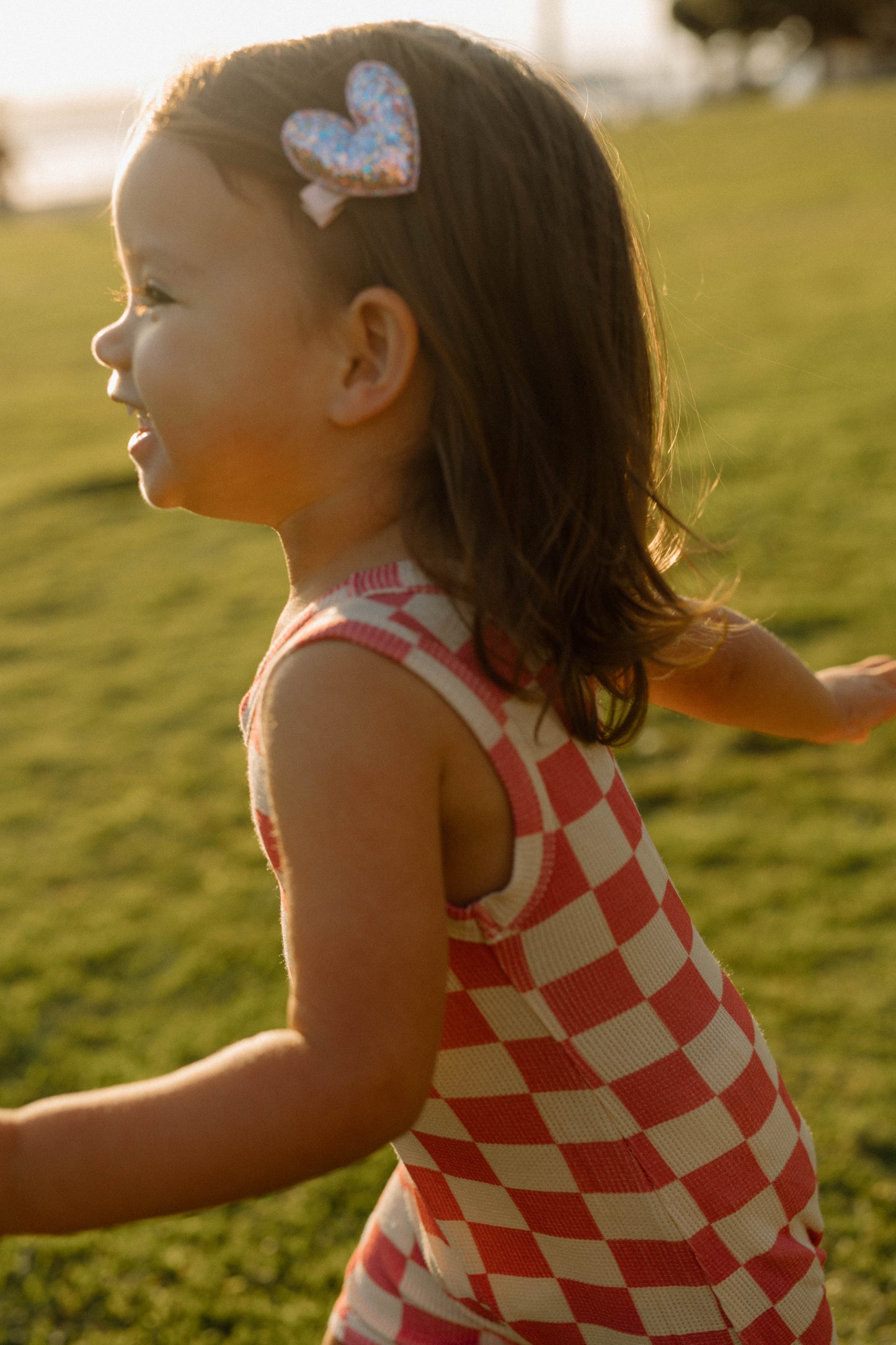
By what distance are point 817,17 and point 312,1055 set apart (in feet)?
190

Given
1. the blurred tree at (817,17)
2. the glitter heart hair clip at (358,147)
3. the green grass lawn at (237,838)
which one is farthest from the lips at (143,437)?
the blurred tree at (817,17)

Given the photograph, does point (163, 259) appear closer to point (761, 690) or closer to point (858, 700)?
point (761, 690)

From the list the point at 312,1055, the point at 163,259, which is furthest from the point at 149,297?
the point at 312,1055

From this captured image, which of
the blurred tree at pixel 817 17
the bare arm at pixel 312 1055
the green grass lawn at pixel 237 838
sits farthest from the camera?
the blurred tree at pixel 817 17

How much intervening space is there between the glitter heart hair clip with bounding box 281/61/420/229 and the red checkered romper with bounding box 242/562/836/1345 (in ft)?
1.10

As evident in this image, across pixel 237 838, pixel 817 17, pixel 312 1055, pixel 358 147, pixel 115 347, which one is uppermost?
pixel 358 147

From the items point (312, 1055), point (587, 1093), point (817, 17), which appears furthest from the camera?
point (817, 17)

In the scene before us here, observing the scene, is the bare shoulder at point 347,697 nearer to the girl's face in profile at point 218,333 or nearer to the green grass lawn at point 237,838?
the girl's face in profile at point 218,333

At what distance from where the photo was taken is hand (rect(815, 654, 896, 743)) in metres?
1.90

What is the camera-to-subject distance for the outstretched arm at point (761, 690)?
1.76 m

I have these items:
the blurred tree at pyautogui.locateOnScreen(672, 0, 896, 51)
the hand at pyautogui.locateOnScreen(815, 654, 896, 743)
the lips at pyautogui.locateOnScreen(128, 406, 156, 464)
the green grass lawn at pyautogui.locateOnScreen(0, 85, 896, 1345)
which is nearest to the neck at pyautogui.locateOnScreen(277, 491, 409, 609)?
the lips at pyautogui.locateOnScreen(128, 406, 156, 464)

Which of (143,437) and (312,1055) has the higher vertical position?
(143,437)

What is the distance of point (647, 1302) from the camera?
139 cm

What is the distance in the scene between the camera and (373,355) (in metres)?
1.29
